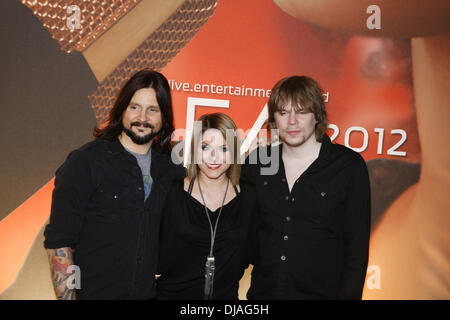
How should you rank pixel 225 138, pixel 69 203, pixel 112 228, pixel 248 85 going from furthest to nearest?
pixel 248 85
pixel 225 138
pixel 112 228
pixel 69 203

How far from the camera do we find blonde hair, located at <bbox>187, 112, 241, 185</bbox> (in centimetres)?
232

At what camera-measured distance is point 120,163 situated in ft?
7.44

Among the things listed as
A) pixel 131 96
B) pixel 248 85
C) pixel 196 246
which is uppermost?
pixel 248 85

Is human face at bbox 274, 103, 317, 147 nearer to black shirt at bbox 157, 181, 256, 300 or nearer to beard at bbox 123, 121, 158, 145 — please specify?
black shirt at bbox 157, 181, 256, 300

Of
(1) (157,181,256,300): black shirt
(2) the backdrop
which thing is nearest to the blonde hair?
(1) (157,181,256,300): black shirt

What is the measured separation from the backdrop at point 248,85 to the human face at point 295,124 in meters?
1.05

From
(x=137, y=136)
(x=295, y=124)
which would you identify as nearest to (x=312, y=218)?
(x=295, y=124)

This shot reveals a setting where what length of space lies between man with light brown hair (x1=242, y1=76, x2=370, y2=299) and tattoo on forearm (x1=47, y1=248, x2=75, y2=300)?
1087 millimetres

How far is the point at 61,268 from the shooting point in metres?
2.13

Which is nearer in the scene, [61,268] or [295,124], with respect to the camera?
[61,268]

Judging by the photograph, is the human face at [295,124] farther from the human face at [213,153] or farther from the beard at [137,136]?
the beard at [137,136]

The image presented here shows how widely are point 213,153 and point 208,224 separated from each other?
1.36 feet

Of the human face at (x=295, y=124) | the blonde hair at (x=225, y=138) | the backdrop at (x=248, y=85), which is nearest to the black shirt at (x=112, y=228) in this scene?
the blonde hair at (x=225, y=138)

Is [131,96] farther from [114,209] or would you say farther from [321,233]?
[321,233]
